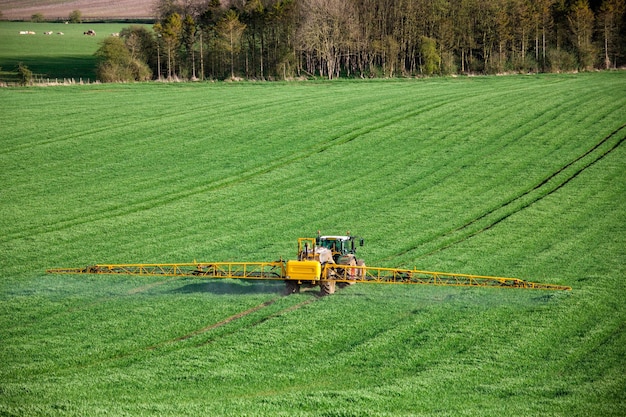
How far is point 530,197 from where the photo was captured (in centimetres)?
4503

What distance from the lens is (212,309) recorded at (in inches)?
1126

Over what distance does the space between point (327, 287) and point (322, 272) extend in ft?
2.25

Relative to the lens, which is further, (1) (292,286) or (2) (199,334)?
(1) (292,286)

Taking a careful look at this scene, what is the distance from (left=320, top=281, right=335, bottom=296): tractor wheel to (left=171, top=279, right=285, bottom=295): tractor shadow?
171 centimetres

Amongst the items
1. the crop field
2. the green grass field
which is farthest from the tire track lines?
the green grass field

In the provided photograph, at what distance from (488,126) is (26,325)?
4285 cm

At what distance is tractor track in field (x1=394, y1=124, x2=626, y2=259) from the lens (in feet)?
124

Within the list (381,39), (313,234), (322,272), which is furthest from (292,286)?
(381,39)

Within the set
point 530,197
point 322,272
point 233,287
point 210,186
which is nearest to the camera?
point 322,272

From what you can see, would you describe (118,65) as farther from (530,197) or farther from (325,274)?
(325,274)

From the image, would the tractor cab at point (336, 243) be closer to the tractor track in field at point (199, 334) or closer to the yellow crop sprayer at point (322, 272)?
the yellow crop sprayer at point (322, 272)

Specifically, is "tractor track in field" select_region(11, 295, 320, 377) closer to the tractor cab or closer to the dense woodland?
the tractor cab

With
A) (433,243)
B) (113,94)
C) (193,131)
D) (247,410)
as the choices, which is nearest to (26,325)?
(247,410)

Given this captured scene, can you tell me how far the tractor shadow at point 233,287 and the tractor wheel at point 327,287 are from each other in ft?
5.60
